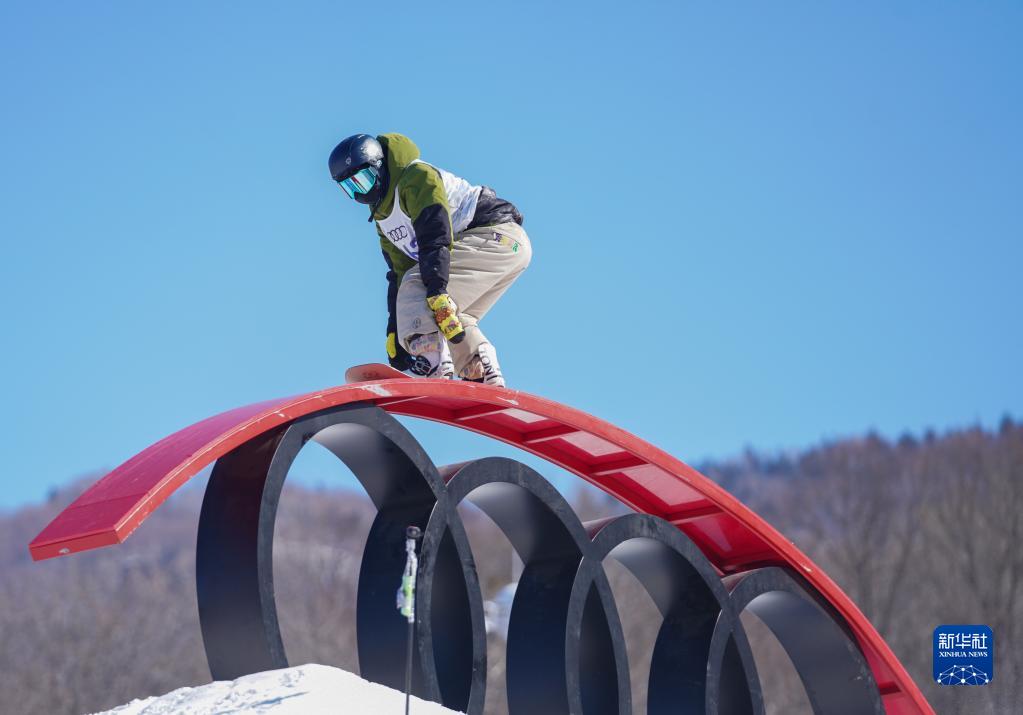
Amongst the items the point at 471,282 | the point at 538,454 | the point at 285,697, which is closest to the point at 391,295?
the point at 471,282

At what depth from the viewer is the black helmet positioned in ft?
28.6

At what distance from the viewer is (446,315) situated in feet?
28.6

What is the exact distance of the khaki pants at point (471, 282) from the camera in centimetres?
894

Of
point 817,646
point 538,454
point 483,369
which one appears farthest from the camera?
point 817,646

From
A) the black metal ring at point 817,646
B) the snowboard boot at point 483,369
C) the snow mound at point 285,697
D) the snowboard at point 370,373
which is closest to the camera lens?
the snow mound at point 285,697

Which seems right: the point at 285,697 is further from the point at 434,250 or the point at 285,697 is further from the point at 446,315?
the point at 434,250

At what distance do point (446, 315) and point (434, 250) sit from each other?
1.31 ft

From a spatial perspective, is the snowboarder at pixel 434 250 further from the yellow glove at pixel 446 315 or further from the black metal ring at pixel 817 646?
the black metal ring at pixel 817 646

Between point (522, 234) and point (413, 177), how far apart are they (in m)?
1.16

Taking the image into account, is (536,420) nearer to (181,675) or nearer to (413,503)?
(413,503)

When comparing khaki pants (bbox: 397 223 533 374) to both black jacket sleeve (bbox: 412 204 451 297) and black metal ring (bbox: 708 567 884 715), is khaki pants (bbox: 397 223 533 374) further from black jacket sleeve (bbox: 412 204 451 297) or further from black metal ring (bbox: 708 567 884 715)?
black metal ring (bbox: 708 567 884 715)

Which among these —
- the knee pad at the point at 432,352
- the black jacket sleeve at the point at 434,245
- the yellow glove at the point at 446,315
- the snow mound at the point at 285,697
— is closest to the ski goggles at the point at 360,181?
the black jacket sleeve at the point at 434,245

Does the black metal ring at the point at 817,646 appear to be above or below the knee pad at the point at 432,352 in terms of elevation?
below

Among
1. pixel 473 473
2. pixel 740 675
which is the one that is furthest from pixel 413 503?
pixel 740 675
